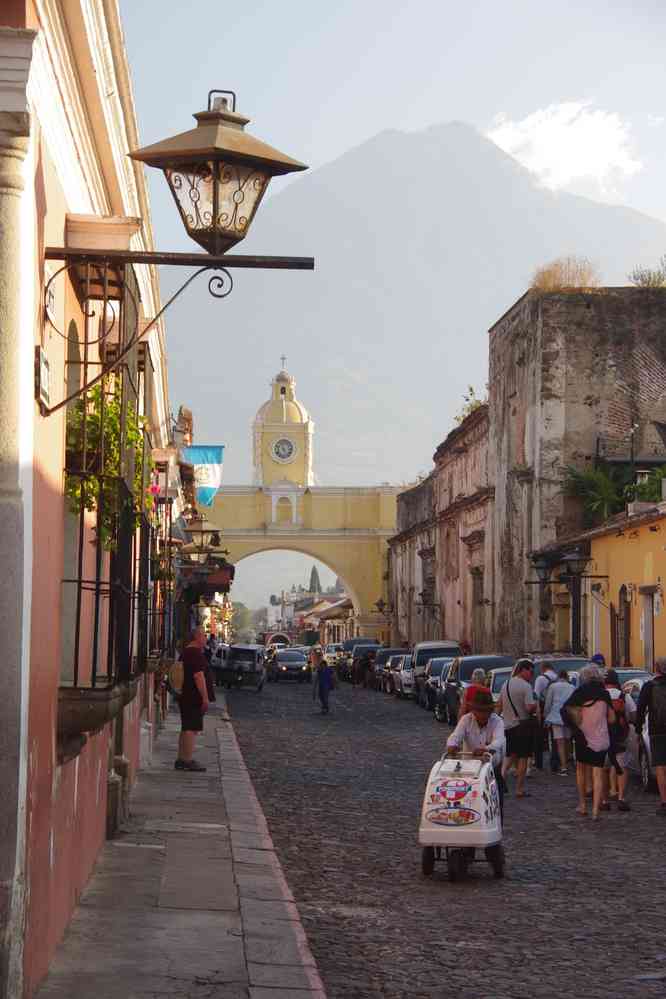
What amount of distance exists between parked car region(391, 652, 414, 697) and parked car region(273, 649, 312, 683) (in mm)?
16056

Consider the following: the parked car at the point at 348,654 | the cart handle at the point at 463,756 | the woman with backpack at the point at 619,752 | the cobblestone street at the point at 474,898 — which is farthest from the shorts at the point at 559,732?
the parked car at the point at 348,654

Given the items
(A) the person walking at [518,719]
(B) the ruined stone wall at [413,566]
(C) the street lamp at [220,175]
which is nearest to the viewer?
(C) the street lamp at [220,175]

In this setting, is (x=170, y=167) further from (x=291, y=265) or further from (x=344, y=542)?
(x=344, y=542)

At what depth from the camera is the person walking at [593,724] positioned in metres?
15.4

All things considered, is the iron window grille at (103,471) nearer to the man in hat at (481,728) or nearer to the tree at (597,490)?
the man in hat at (481,728)

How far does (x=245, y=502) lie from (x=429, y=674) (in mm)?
48055

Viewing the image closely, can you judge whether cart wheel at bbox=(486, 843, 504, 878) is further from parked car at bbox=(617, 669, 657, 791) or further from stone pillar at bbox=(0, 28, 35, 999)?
parked car at bbox=(617, 669, 657, 791)

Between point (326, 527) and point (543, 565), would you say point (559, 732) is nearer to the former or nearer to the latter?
point (543, 565)

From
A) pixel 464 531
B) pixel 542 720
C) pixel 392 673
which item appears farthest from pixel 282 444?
pixel 542 720

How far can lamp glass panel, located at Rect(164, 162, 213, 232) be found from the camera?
23.0ft

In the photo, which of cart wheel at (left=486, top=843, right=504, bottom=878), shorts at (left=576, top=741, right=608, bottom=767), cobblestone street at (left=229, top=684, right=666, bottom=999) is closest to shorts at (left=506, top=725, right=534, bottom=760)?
cobblestone street at (left=229, top=684, right=666, bottom=999)

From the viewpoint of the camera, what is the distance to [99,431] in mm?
8570

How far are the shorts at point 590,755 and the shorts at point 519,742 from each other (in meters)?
2.32

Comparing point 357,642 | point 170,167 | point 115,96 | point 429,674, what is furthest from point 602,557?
point 357,642
